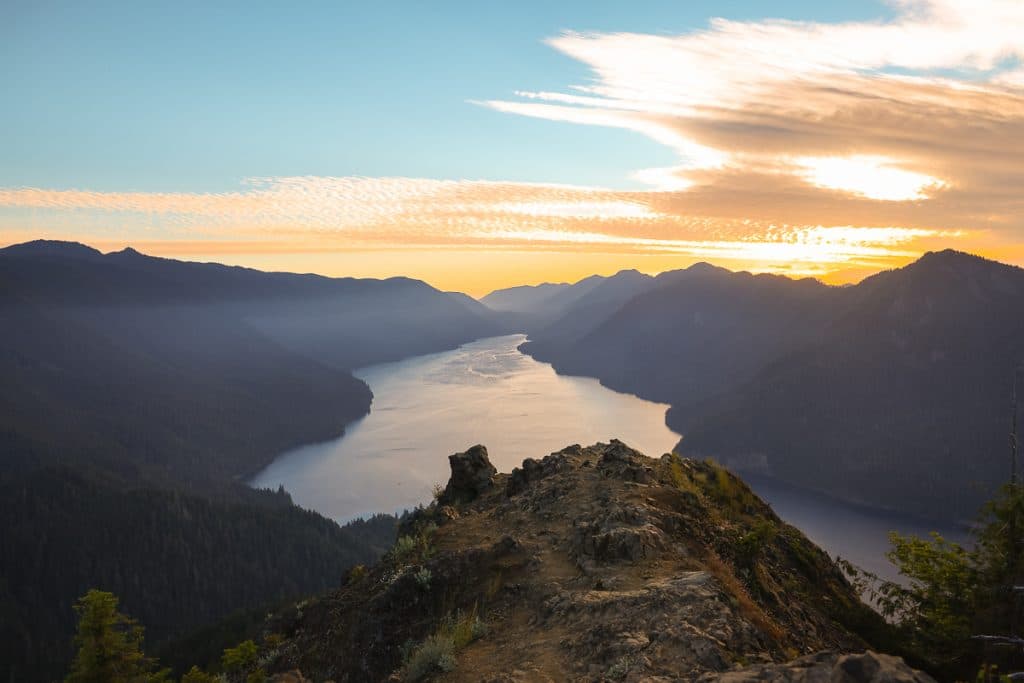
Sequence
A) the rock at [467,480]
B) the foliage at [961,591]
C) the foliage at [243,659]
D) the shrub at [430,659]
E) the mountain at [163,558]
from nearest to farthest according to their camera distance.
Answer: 1. the shrub at [430,659]
2. the foliage at [961,591]
3. the foliage at [243,659]
4. the rock at [467,480]
5. the mountain at [163,558]

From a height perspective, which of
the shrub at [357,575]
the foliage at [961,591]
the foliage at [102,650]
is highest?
the foliage at [961,591]

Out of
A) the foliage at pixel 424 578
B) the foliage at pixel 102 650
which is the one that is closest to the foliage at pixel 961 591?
the foliage at pixel 424 578

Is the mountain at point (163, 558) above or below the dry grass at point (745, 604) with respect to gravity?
below

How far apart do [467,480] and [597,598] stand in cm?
1285

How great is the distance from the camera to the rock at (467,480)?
77.6ft

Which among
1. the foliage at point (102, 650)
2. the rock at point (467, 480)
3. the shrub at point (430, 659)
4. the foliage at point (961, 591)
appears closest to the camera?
the shrub at point (430, 659)

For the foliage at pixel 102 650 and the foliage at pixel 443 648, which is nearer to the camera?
the foliage at pixel 443 648

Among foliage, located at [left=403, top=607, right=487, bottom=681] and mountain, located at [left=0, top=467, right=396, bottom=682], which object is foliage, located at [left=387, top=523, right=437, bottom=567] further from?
mountain, located at [left=0, top=467, right=396, bottom=682]

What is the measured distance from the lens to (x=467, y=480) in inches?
945

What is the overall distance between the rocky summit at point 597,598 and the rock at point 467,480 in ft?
5.90

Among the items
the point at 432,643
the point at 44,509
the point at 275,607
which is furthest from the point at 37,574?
the point at 432,643

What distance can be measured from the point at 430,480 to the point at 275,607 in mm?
66528

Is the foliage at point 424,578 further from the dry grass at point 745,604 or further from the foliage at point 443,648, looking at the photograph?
the dry grass at point 745,604

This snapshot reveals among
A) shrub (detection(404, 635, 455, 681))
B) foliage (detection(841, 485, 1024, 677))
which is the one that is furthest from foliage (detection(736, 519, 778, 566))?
shrub (detection(404, 635, 455, 681))
